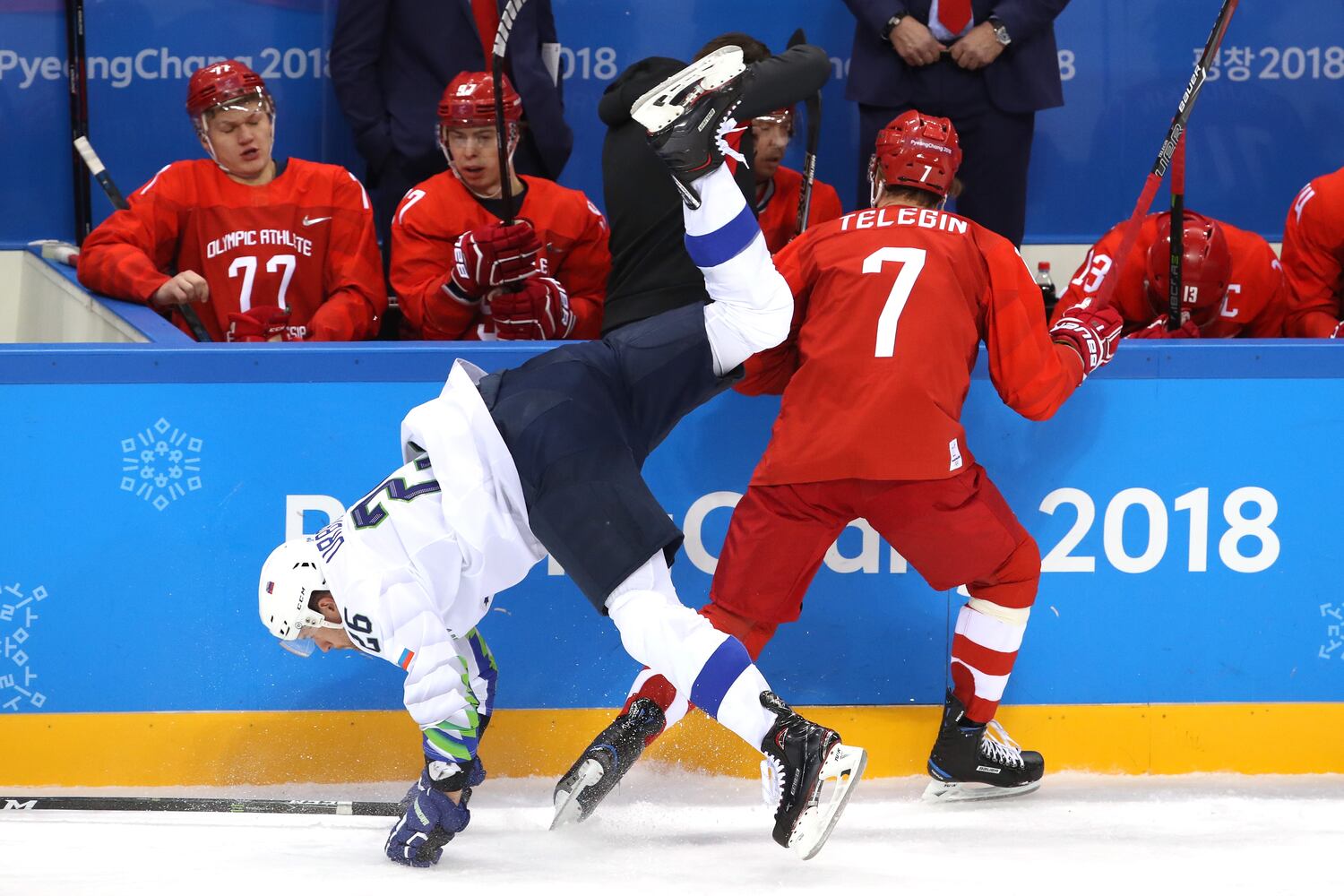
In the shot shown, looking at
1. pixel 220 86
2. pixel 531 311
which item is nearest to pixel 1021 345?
pixel 531 311

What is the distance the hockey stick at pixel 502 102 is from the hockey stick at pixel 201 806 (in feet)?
4.54

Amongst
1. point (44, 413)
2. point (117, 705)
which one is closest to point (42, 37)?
point (44, 413)

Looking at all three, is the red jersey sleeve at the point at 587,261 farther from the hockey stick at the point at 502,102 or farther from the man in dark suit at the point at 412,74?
the man in dark suit at the point at 412,74

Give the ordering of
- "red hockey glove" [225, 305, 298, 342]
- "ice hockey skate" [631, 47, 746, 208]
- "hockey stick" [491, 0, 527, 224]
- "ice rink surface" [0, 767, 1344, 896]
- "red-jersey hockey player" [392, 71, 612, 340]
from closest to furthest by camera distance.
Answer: "ice hockey skate" [631, 47, 746, 208]
"ice rink surface" [0, 767, 1344, 896]
"hockey stick" [491, 0, 527, 224]
"red-jersey hockey player" [392, 71, 612, 340]
"red hockey glove" [225, 305, 298, 342]

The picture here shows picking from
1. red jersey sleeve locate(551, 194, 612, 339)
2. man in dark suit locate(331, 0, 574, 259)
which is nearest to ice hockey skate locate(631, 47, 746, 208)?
→ red jersey sleeve locate(551, 194, 612, 339)

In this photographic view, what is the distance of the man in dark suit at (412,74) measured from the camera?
454 centimetres

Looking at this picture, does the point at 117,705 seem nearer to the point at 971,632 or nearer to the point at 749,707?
the point at 749,707

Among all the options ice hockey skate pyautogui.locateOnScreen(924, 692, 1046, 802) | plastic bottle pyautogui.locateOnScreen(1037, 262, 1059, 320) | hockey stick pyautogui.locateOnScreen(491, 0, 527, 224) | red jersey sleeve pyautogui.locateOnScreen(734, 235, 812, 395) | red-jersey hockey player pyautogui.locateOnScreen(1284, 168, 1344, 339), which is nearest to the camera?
red jersey sleeve pyautogui.locateOnScreen(734, 235, 812, 395)

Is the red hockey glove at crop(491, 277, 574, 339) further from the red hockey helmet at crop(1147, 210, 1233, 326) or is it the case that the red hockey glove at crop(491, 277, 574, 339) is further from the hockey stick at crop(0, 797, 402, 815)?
the red hockey helmet at crop(1147, 210, 1233, 326)

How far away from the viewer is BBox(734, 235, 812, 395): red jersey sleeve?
10.4 ft

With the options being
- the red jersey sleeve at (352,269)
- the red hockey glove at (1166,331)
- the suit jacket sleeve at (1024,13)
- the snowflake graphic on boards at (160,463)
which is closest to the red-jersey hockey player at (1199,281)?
the red hockey glove at (1166,331)

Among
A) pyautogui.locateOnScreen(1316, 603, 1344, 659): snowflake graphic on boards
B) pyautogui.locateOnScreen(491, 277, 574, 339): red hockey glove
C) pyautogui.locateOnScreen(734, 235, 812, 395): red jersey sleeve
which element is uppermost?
pyautogui.locateOnScreen(734, 235, 812, 395): red jersey sleeve

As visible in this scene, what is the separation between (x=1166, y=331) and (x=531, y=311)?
4.88 feet

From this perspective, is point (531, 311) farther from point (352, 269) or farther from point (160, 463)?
point (160, 463)
